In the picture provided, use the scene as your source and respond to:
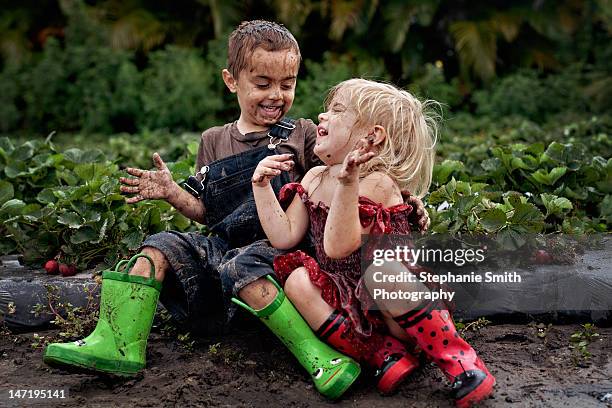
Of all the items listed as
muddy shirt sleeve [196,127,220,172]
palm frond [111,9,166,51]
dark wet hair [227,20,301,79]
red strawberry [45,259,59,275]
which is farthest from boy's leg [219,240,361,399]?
palm frond [111,9,166,51]

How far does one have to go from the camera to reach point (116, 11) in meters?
11.2

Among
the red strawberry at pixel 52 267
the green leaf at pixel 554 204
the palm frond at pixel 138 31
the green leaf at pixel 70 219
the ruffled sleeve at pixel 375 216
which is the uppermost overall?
the ruffled sleeve at pixel 375 216

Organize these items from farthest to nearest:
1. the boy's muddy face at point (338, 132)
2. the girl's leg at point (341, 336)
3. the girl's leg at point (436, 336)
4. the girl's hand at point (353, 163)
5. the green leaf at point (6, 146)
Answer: the green leaf at point (6, 146)
the boy's muddy face at point (338, 132)
the girl's leg at point (341, 336)
the girl's leg at point (436, 336)
the girl's hand at point (353, 163)

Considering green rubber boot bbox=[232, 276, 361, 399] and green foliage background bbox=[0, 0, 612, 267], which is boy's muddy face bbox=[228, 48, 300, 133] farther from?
green foliage background bbox=[0, 0, 612, 267]

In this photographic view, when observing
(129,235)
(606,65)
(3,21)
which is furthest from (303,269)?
(3,21)

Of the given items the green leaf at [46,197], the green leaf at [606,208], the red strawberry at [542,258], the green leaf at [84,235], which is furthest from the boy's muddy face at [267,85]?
the green leaf at [606,208]

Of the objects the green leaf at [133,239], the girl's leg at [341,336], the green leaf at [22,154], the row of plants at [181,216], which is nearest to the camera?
the girl's leg at [341,336]

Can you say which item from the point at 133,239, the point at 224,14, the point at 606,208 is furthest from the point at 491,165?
the point at 224,14

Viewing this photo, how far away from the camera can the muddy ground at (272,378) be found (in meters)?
2.64

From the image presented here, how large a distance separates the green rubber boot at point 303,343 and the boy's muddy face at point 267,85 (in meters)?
0.75

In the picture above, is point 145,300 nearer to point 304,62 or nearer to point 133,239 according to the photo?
point 133,239

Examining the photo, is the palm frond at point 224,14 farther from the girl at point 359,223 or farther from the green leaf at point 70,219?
the girl at point 359,223

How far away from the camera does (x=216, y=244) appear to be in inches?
122

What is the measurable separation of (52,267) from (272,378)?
4.61 ft
